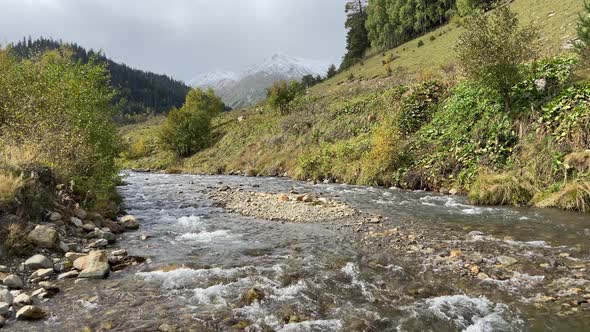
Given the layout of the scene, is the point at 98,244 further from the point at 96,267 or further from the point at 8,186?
the point at 8,186

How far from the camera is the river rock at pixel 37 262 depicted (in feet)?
30.9

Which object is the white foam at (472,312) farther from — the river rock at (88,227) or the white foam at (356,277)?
the river rock at (88,227)

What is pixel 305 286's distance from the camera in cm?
866

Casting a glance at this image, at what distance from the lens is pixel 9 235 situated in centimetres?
988

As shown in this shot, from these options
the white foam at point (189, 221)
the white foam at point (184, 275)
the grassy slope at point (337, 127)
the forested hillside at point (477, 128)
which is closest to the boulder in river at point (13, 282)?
the white foam at point (184, 275)

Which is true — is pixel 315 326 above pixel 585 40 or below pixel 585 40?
below

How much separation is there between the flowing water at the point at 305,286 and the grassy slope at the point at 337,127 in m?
14.6

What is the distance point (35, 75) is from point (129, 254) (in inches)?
475

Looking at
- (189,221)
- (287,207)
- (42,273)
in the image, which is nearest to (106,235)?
(42,273)

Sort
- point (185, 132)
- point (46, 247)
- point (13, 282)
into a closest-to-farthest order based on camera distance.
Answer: point (13, 282)
point (46, 247)
point (185, 132)

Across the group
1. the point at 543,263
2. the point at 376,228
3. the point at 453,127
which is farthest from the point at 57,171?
the point at 453,127

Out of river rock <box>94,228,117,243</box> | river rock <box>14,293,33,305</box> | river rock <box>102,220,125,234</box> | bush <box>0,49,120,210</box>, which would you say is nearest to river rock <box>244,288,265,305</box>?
river rock <box>14,293,33,305</box>

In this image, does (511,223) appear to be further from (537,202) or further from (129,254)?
(129,254)

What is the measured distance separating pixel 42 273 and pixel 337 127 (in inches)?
1257
